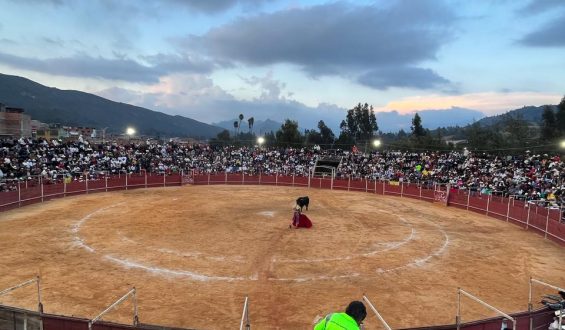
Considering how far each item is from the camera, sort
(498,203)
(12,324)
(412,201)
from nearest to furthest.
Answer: (12,324) < (498,203) < (412,201)

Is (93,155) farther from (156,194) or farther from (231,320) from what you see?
(231,320)

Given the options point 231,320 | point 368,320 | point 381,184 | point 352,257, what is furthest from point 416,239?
point 381,184

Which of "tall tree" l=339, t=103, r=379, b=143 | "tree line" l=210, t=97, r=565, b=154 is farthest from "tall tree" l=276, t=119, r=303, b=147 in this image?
"tall tree" l=339, t=103, r=379, b=143

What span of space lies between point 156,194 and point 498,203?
27.5 metres

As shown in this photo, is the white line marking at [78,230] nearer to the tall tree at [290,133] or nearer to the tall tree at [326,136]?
the tall tree at [290,133]

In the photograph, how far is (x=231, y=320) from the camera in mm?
10344

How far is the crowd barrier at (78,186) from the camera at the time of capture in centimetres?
2706

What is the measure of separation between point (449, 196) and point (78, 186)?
103 feet

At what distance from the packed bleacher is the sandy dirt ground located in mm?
7525

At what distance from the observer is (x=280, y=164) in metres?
54.3

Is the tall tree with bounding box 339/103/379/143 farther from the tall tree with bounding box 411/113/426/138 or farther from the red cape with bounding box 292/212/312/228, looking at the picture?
the red cape with bounding box 292/212/312/228

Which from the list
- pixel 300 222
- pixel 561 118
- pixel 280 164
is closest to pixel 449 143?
pixel 561 118

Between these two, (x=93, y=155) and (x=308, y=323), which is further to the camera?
(x=93, y=155)

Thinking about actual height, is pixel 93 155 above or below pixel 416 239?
above
